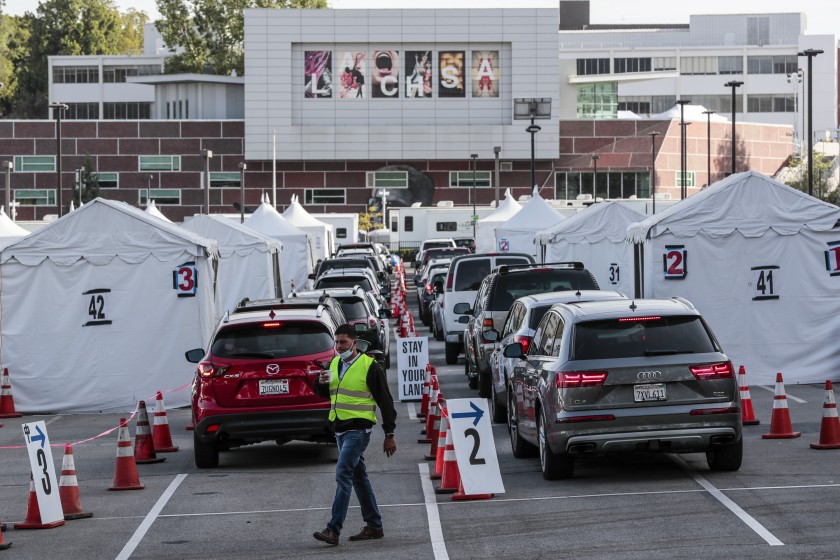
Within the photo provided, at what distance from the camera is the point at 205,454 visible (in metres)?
15.3

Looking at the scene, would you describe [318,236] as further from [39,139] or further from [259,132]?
[39,139]

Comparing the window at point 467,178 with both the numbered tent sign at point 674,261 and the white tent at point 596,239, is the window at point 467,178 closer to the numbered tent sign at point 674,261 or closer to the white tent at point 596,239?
the white tent at point 596,239

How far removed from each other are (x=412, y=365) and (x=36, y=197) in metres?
92.4

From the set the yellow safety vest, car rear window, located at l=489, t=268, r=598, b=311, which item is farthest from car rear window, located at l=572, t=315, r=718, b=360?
car rear window, located at l=489, t=268, r=598, b=311

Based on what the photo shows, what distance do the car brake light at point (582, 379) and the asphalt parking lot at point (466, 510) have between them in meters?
0.91

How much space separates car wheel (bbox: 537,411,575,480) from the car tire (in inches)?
567

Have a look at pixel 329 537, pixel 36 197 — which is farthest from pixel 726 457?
pixel 36 197

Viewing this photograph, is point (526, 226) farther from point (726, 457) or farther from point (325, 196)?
point (325, 196)

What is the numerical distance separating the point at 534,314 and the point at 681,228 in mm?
6799

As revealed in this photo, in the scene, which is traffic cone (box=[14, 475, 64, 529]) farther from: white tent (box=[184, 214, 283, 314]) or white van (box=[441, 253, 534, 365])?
white tent (box=[184, 214, 283, 314])

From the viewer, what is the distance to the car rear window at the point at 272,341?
15070 mm

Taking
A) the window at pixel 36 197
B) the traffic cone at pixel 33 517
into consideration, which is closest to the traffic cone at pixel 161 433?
the traffic cone at pixel 33 517

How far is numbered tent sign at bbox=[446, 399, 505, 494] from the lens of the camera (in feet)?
40.2

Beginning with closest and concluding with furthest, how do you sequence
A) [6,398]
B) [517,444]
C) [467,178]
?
[517,444] → [6,398] → [467,178]
